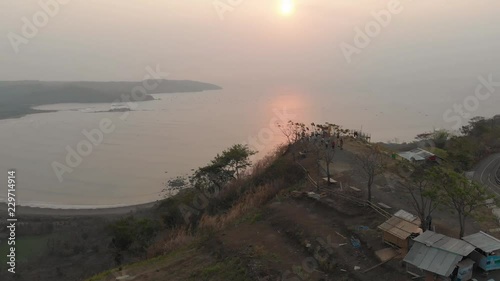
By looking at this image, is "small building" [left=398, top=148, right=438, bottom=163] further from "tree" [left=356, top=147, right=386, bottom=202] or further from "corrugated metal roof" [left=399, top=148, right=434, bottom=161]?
"tree" [left=356, top=147, right=386, bottom=202]

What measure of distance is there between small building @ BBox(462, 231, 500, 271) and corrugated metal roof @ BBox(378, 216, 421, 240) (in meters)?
1.02

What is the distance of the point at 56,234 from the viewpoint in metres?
21.0

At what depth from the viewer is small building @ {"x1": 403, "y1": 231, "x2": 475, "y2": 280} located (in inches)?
254

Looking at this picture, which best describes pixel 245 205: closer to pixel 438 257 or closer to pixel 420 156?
pixel 438 257

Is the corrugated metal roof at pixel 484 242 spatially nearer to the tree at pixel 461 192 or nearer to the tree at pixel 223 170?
the tree at pixel 461 192

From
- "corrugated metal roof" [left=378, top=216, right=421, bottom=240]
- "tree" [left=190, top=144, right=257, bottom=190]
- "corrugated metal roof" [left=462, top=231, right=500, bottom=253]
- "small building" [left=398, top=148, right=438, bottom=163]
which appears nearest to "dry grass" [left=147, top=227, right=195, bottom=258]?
"corrugated metal roof" [left=378, top=216, right=421, bottom=240]

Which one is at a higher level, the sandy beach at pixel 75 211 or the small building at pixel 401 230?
the small building at pixel 401 230

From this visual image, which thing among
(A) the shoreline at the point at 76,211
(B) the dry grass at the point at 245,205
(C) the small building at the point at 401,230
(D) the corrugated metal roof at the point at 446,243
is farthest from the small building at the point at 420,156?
(A) the shoreline at the point at 76,211

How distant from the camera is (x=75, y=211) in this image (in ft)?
80.2

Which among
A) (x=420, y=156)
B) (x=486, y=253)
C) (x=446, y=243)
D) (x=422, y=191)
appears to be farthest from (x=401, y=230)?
(x=420, y=156)

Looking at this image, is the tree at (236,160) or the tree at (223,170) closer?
the tree at (223,170)

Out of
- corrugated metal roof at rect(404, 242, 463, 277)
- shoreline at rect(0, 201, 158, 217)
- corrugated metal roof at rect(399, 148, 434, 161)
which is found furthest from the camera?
shoreline at rect(0, 201, 158, 217)

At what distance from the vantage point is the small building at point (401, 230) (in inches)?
302

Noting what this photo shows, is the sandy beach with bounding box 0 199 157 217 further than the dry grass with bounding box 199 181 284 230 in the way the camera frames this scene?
Yes
